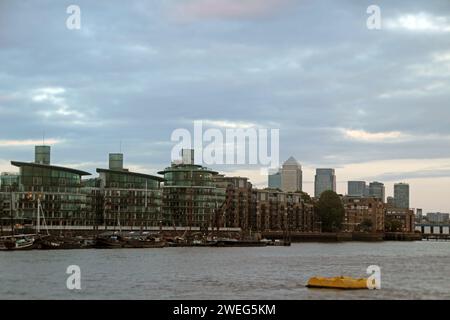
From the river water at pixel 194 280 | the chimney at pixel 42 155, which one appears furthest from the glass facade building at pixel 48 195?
the river water at pixel 194 280

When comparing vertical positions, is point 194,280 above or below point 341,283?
below

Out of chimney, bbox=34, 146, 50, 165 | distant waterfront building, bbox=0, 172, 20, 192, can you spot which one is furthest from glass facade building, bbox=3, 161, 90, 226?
chimney, bbox=34, 146, 50, 165

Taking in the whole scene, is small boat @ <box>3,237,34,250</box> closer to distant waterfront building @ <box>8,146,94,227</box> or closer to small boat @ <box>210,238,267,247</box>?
distant waterfront building @ <box>8,146,94,227</box>

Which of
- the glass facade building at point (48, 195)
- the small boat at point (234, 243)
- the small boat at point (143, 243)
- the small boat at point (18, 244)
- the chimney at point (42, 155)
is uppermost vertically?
the chimney at point (42, 155)

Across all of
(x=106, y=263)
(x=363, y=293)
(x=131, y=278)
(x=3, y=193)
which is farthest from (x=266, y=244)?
(x=363, y=293)

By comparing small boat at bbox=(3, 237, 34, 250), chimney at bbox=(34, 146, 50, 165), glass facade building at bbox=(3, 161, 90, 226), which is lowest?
small boat at bbox=(3, 237, 34, 250)

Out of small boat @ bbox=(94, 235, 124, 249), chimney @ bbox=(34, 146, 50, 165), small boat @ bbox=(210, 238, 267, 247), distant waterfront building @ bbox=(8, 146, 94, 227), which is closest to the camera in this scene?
small boat @ bbox=(94, 235, 124, 249)

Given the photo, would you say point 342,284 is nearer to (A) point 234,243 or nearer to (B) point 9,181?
(A) point 234,243

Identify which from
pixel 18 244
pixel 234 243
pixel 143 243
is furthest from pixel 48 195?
pixel 18 244

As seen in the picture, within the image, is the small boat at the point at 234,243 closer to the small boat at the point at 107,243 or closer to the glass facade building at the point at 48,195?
the small boat at the point at 107,243

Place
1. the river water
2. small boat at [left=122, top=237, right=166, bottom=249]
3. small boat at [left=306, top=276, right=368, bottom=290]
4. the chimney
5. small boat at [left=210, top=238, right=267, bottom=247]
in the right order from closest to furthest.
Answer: the river water
small boat at [left=306, top=276, right=368, bottom=290]
small boat at [left=122, top=237, right=166, bottom=249]
small boat at [left=210, top=238, right=267, bottom=247]
the chimney

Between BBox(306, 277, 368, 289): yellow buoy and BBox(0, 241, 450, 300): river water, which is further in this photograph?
BBox(306, 277, 368, 289): yellow buoy

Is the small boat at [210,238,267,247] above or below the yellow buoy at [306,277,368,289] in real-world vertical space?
below
